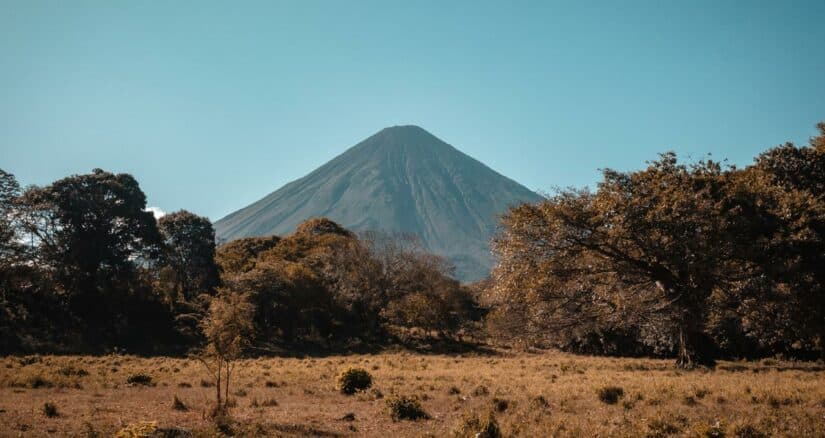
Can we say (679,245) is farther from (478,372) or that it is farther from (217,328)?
(217,328)

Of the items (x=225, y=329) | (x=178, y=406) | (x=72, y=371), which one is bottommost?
(x=178, y=406)

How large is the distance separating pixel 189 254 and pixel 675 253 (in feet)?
137

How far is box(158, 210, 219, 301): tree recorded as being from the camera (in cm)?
4703

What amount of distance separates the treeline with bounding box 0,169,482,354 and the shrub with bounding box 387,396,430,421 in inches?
834

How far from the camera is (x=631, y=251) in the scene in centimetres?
1991

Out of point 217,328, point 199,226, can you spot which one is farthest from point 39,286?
point 217,328

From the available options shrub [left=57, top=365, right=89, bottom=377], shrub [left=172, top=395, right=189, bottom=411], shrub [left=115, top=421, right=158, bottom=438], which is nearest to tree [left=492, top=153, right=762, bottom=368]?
shrub [left=172, top=395, right=189, bottom=411]

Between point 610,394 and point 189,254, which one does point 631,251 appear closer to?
point 610,394

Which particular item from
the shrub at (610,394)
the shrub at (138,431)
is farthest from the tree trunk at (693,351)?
the shrub at (138,431)

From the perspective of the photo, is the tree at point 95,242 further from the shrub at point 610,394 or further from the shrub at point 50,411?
the shrub at point 610,394

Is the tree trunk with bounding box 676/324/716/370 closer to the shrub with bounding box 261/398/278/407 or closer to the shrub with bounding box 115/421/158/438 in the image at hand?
the shrub with bounding box 261/398/278/407

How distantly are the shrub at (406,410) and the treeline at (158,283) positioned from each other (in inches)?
834

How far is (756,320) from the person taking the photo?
19281mm

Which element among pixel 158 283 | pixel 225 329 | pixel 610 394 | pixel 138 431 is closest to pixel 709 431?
pixel 610 394
